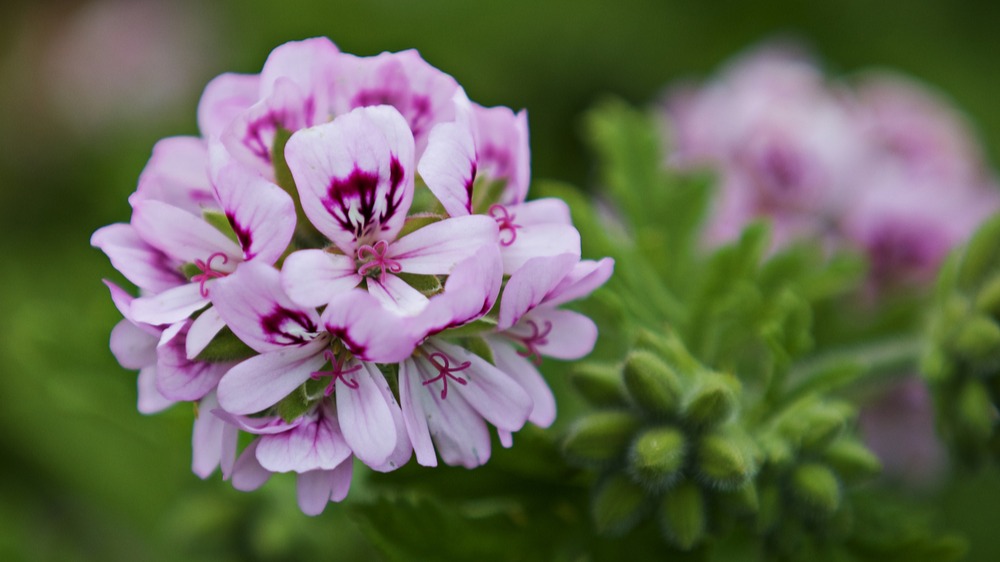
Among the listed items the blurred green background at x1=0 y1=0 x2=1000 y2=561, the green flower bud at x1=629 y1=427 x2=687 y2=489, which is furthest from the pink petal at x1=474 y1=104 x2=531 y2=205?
the blurred green background at x1=0 y1=0 x2=1000 y2=561

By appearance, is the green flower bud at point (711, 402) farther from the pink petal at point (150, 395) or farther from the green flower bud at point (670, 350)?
the pink petal at point (150, 395)

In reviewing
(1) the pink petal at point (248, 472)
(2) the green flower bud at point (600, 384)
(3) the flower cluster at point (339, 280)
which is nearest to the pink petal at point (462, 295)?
(3) the flower cluster at point (339, 280)

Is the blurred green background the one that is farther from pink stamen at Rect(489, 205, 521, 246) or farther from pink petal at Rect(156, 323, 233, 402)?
pink stamen at Rect(489, 205, 521, 246)

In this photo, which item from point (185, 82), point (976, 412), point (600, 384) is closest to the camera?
point (600, 384)

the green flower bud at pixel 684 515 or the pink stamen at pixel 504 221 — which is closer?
the pink stamen at pixel 504 221

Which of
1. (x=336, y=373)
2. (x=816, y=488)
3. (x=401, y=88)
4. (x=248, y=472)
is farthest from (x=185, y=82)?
(x=816, y=488)

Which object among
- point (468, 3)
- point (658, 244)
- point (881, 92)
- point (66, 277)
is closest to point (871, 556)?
point (658, 244)

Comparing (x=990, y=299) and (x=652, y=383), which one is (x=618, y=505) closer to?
(x=652, y=383)
